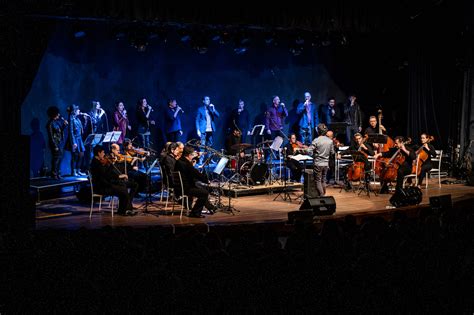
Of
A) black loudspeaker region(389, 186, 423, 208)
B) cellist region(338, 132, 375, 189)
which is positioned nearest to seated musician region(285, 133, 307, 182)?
cellist region(338, 132, 375, 189)

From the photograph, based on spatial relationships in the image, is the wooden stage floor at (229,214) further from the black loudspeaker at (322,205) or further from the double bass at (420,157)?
the double bass at (420,157)

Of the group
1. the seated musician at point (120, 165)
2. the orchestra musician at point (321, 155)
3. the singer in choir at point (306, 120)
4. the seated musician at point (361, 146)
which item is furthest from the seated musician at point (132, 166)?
the singer in choir at point (306, 120)

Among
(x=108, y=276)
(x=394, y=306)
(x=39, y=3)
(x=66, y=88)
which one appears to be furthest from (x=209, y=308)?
(x=66, y=88)

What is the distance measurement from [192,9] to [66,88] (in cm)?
437

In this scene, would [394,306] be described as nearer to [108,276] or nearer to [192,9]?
[108,276]

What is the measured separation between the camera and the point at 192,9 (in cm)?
1352

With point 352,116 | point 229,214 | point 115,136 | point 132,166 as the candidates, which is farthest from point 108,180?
point 352,116

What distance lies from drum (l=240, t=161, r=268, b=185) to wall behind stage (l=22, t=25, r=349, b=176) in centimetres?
396

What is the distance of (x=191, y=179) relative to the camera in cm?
1144

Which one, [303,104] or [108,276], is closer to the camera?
[108,276]

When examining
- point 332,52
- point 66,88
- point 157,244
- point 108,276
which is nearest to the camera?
point 108,276

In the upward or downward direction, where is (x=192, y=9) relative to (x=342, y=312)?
upward

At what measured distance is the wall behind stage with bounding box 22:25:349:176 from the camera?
1558cm

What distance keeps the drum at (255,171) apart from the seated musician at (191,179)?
2.98 m
